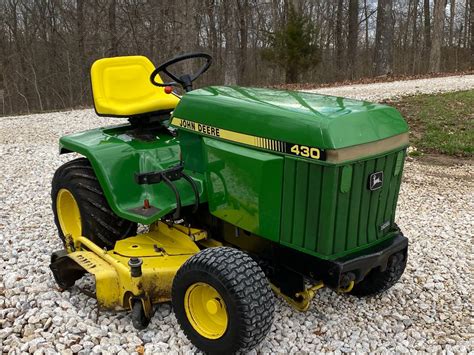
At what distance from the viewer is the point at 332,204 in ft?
7.94

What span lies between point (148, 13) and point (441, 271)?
1615 centimetres

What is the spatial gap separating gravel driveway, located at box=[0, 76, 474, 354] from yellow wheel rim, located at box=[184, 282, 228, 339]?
6.6 inches

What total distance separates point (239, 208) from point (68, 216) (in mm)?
1694

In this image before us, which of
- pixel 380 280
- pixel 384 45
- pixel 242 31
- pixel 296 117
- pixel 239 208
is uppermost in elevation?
pixel 296 117

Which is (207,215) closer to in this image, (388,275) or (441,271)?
(388,275)

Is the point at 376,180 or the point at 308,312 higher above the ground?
the point at 376,180

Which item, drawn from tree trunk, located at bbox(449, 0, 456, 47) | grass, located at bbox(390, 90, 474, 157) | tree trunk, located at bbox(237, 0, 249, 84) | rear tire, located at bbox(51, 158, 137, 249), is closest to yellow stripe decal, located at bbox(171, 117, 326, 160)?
rear tire, located at bbox(51, 158, 137, 249)

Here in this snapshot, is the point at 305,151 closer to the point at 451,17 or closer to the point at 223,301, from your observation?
the point at 223,301

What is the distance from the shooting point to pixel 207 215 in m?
3.18

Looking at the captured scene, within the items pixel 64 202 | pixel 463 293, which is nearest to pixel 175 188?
pixel 64 202

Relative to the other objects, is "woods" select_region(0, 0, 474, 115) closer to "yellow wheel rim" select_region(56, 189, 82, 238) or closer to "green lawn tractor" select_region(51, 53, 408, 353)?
→ "yellow wheel rim" select_region(56, 189, 82, 238)

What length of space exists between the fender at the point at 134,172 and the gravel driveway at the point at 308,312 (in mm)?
605

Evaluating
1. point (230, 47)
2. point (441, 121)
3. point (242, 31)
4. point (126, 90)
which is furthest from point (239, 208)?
point (242, 31)

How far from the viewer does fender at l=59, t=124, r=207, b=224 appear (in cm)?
303
